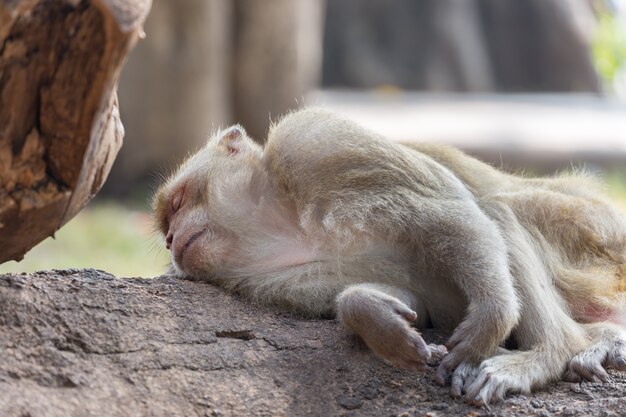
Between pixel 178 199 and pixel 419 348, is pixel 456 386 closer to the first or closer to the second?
pixel 419 348

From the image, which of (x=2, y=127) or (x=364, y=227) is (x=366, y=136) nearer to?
(x=364, y=227)

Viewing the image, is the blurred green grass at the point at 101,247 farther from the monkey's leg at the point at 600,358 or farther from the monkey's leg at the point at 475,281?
the monkey's leg at the point at 600,358

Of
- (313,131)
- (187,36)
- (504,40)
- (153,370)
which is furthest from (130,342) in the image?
(504,40)

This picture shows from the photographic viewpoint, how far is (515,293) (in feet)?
13.8

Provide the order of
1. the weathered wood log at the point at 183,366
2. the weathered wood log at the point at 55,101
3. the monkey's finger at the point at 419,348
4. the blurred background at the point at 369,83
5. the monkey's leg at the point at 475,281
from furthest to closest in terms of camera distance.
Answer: the blurred background at the point at 369,83 < the monkey's leg at the point at 475,281 < the monkey's finger at the point at 419,348 < the weathered wood log at the point at 183,366 < the weathered wood log at the point at 55,101

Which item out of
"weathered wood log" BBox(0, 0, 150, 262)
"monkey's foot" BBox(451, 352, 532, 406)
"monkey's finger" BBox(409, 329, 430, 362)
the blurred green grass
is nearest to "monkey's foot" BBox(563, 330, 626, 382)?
"monkey's foot" BBox(451, 352, 532, 406)

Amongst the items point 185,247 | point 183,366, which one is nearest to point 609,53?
point 185,247

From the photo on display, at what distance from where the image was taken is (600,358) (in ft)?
13.8

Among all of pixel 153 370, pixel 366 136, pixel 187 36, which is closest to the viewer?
pixel 153 370

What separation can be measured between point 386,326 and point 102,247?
21.1 ft

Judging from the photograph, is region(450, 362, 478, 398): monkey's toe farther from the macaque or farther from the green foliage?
the green foliage

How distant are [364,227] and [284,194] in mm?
527

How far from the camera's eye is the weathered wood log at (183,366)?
3.49 metres

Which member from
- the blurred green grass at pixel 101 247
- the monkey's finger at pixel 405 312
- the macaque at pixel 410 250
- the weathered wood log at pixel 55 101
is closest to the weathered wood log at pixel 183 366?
the macaque at pixel 410 250
